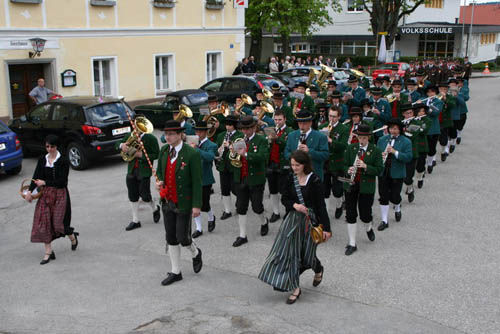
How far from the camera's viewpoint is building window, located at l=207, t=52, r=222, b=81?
28.2 m

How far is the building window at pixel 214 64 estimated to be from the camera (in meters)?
28.2

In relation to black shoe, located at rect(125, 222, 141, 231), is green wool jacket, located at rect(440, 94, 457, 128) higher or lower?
higher

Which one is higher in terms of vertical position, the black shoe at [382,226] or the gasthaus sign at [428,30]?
the gasthaus sign at [428,30]

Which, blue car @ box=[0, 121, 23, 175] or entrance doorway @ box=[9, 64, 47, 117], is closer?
blue car @ box=[0, 121, 23, 175]

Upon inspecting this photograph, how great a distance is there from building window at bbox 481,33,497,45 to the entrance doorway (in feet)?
164

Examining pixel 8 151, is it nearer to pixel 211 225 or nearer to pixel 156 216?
pixel 156 216

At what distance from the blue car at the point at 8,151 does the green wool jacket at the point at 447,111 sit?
9852 mm

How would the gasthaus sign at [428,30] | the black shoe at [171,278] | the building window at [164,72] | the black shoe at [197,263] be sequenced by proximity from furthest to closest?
the gasthaus sign at [428,30]
the building window at [164,72]
the black shoe at [197,263]
the black shoe at [171,278]

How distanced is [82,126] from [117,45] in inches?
384

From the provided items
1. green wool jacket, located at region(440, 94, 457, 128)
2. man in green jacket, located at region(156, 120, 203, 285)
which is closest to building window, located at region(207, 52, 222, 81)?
green wool jacket, located at region(440, 94, 457, 128)

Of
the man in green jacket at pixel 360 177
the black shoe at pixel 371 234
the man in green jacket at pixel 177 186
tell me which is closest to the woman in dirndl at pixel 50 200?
the man in green jacket at pixel 177 186

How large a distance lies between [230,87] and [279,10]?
1426 cm

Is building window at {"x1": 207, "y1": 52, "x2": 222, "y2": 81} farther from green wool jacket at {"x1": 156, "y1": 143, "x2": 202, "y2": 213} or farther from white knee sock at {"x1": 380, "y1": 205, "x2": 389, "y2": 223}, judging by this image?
green wool jacket at {"x1": 156, "y1": 143, "x2": 202, "y2": 213}

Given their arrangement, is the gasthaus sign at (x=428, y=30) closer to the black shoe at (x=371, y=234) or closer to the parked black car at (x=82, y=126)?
the parked black car at (x=82, y=126)
